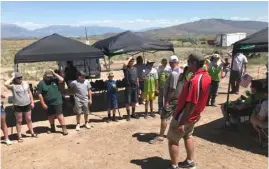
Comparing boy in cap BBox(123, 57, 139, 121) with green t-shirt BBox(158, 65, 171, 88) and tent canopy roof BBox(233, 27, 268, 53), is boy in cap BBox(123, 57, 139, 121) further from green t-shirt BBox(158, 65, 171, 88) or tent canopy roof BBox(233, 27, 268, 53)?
tent canopy roof BBox(233, 27, 268, 53)

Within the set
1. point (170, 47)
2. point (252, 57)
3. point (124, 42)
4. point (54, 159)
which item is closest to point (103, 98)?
point (124, 42)

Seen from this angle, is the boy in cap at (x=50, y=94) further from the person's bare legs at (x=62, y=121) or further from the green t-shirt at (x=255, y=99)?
the green t-shirt at (x=255, y=99)

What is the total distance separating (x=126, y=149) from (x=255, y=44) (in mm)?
3457

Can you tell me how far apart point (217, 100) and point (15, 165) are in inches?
266

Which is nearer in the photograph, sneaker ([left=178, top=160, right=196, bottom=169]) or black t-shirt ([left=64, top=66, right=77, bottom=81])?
sneaker ([left=178, top=160, right=196, bottom=169])

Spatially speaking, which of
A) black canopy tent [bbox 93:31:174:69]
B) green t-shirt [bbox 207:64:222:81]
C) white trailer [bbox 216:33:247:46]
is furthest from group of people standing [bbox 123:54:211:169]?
white trailer [bbox 216:33:247:46]

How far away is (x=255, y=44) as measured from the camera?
682 cm

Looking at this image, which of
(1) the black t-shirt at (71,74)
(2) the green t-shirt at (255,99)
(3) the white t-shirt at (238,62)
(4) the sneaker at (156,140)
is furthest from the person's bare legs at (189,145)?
(3) the white t-shirt at (238,62)

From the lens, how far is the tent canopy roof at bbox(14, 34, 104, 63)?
28.0 feet

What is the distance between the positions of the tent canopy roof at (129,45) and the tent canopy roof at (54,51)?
0.99 m

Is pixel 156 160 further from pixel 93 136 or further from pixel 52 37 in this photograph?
pixel 52 37

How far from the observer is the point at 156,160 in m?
5.67

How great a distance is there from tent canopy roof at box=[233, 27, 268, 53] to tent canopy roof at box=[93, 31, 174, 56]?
3.61m

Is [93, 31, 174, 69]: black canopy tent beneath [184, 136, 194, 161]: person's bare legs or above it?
above
